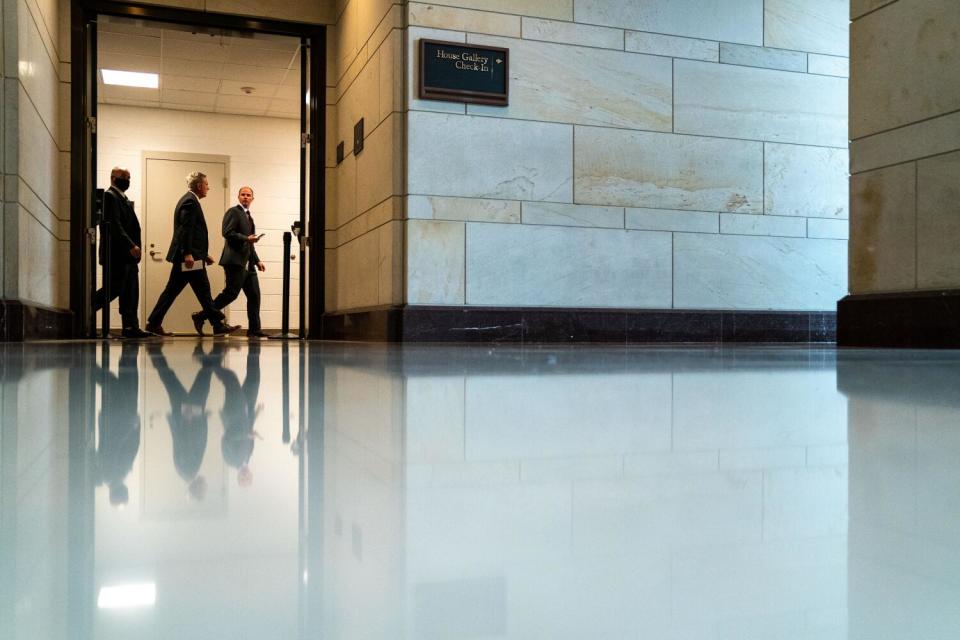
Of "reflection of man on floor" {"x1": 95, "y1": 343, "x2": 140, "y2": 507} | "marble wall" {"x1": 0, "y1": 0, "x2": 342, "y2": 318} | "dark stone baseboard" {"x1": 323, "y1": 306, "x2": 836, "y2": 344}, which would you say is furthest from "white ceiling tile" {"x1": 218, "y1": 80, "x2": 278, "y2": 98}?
"reflection of man on floor" {"x1": 95, "y1": 343, "x2": 140, "y2": 507}

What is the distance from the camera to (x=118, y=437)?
3.05 feet

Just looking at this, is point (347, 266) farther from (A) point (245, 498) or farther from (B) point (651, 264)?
(A) point (245, 498)

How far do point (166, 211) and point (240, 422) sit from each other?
16349mm

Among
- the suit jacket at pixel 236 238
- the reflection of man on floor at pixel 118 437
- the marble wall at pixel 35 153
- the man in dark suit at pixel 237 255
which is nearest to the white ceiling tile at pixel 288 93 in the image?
the man in dark suit at pixel 237 255

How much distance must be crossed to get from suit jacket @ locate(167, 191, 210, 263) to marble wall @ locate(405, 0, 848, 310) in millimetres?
4123

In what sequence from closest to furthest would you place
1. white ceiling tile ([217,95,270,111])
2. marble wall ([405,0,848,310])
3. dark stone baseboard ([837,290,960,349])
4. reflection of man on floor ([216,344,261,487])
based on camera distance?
reflection of man on floor ([216,344,261,487]), dark stone baseboard ([837,290,960,349]), marble wall ([405,0,848,310]), white ceiling tile ([217,95,270,111])

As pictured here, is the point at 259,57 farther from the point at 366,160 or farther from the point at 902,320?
the point at 902,320

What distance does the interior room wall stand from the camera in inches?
271

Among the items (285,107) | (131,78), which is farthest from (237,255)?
(285,107)

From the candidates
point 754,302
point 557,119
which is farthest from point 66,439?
point 754,302

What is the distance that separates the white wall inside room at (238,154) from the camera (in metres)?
16.0

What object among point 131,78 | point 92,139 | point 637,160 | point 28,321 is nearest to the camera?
point 28,321

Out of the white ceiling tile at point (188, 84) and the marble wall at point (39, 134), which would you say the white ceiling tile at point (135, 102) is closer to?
the white ceiling tile at point (188, 84)

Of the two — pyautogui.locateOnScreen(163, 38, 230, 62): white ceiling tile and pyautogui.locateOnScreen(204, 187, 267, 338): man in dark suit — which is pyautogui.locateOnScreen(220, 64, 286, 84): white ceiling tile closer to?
pyautogui.locateOnScreen(163, 38, 230, 62): white ceiling tile
